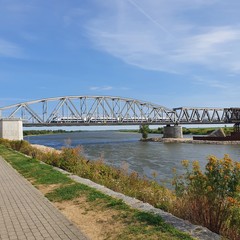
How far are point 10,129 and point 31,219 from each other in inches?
2778

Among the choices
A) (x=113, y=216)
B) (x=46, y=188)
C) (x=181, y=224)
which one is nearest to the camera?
(x=181, y=224)

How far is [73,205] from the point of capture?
9453mm

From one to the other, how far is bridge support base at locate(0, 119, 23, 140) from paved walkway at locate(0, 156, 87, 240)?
6544 centimetres

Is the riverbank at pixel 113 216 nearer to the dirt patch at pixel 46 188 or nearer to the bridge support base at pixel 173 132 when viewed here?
the dirt patch at pixel 46 188

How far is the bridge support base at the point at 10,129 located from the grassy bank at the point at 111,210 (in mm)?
63140

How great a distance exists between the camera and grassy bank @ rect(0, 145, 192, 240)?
6395 millimetres

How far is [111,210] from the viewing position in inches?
331

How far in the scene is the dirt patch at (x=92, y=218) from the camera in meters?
6.80

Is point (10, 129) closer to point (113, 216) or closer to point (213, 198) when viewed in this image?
point (113, 216)

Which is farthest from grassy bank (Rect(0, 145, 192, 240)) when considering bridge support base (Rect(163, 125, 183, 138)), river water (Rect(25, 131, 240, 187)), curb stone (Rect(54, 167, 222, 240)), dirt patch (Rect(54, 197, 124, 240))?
bridge support base (Rect(163, 125, 183, 138))

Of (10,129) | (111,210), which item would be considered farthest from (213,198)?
(10,129)

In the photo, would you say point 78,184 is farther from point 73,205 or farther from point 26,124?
point 26,124

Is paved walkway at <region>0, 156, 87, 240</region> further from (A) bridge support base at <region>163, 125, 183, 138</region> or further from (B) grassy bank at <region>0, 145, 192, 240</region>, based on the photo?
(A) bridge support base at <region>163, 125, 183, 138</region>

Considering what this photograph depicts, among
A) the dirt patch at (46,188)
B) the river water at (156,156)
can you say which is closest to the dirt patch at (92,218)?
the dirt patch at (46,188)
